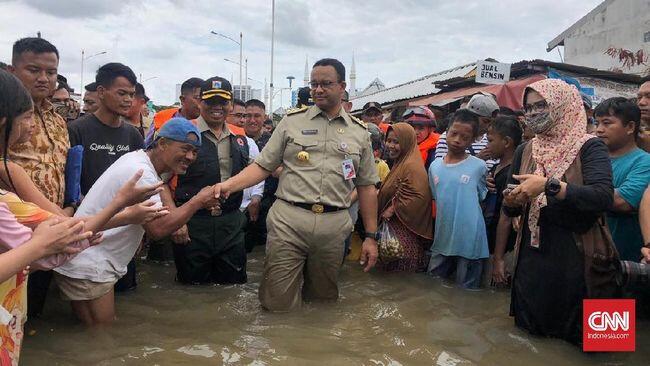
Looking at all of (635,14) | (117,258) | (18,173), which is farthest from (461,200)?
(635,14)

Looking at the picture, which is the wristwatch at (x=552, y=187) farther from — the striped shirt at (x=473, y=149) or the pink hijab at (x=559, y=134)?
the striped shirt at (x=473, y=149)

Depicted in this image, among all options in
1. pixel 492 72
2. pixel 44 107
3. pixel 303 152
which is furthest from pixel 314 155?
pixel 492 72

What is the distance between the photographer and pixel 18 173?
274 centimetres

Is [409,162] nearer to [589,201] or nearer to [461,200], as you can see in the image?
[461,200]

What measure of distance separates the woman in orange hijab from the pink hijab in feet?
5.29

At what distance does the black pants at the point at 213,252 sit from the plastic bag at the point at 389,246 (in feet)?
4.46

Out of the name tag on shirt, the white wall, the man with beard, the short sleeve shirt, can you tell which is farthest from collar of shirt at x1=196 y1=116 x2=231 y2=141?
the white wall

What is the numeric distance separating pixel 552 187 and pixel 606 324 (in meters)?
0.98

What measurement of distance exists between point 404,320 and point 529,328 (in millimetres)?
941

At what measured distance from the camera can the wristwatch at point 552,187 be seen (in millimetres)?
2836

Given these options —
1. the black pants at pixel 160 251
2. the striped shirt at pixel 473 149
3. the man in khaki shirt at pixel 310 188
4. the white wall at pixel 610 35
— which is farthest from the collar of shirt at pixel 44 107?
the white wall at pixel 610 35

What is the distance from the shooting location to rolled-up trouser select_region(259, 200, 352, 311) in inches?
148

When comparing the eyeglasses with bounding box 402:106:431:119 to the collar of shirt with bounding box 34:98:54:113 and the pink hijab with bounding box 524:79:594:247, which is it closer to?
the pink hijab with bounding box 524:79:594:247

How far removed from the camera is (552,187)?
2.85 m
